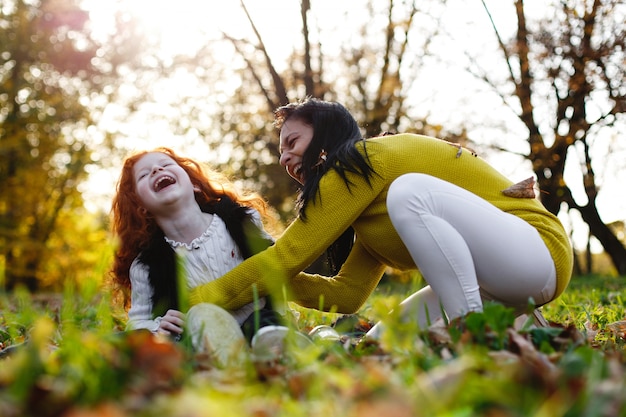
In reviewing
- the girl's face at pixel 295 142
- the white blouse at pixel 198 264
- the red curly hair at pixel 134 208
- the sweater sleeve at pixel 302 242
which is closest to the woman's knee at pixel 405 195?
the sweater sleeve at pixel 302 242

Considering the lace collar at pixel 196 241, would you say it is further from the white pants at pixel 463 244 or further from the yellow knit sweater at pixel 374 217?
the white pants at pixel 463 244

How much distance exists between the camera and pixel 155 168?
3.03 m

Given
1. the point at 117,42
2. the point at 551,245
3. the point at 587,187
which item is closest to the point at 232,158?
the point at 117,42

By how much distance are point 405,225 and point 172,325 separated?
3.02ft

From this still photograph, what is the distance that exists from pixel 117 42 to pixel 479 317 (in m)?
13.0

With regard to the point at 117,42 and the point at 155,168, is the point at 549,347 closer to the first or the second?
the point at 155,168

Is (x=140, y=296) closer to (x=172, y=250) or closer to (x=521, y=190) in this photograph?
(x=172, y=250)

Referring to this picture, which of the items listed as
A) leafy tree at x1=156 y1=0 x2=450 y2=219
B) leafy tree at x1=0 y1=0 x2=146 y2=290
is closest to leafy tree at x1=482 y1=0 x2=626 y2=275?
leafy tree at x1=156 y1=0 x2=450 y2=219

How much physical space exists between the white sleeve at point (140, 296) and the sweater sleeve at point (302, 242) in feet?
1.50

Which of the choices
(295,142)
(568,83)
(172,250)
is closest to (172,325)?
(172,250)

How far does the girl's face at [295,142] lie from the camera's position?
2854 millimetres

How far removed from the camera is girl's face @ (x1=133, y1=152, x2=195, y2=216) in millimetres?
2961

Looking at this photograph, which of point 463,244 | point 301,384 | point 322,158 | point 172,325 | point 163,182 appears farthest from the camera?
point 163,182

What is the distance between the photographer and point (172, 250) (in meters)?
3.03
